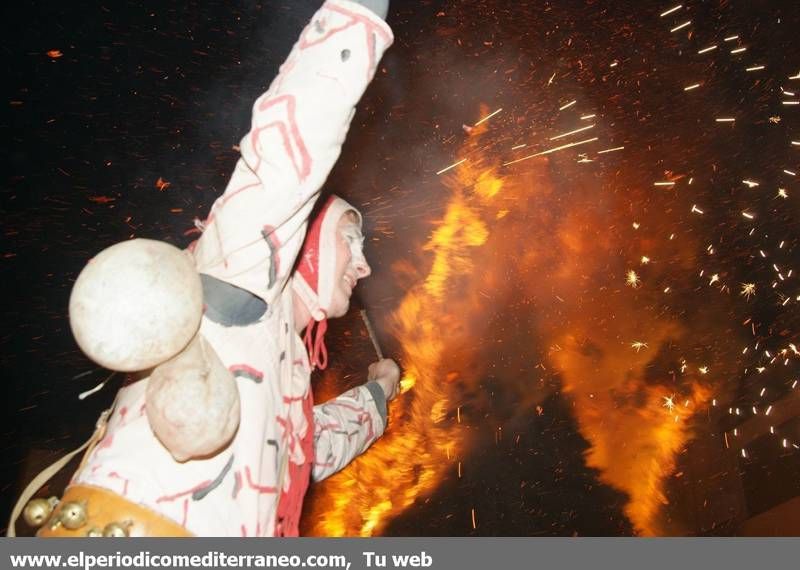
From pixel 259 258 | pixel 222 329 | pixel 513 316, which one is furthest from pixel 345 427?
pixel 513 316

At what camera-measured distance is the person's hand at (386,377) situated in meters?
2.32

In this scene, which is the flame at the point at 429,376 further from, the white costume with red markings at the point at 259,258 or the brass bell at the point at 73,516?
the brass bell at the point at 73,516

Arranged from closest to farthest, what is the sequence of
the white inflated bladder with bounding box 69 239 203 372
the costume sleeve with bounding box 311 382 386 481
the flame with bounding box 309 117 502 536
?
the white inflated bladder with bounding box 69 239 203 372
the costume sleeve with bounding box 311 382 386 481
the flame with bounding box 309 117 502 536

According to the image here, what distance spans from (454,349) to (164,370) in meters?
2.74

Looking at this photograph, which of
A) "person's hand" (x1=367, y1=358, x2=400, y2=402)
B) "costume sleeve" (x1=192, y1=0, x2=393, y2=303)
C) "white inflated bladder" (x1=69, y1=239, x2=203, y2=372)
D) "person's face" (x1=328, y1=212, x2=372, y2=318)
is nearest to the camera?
"white inflated bladder" (x1=69, y1=239, x2=203, y2=372)

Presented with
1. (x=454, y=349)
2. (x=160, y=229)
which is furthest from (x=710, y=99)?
(x=160, y=229)

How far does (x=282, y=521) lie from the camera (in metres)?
1.34

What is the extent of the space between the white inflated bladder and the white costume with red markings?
7.4 inches

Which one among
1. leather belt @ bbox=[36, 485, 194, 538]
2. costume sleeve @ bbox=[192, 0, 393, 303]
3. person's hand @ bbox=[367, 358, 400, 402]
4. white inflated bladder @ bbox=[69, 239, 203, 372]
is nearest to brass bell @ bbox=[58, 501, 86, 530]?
leather belt @ bbox=[36, 485, 194, 538]

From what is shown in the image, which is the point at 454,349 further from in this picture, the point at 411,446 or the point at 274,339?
the point at 274,339

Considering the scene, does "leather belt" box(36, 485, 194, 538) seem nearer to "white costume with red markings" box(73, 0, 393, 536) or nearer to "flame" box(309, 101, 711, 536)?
"white costume with red markings" box(73, 0, 393, 536)

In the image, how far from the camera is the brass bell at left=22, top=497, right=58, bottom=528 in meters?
1.08

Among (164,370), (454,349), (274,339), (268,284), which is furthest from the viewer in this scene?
(454,349)

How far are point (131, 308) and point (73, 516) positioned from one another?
492mm
